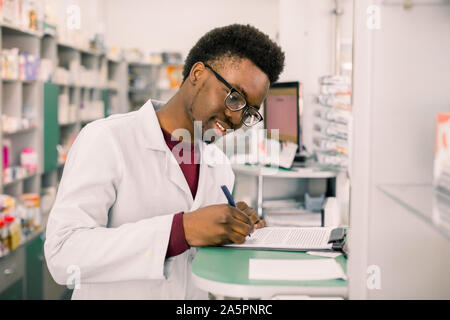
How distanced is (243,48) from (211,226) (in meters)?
0.56

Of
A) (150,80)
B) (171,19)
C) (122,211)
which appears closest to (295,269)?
(122,211)

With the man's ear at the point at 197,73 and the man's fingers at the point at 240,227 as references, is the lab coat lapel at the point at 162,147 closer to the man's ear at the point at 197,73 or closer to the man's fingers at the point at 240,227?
the man's ear at the point at 197,73

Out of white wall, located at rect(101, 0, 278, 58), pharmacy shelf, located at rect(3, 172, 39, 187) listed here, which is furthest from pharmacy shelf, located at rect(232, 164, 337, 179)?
white wall, located at rect(101, 0, 278, 58)

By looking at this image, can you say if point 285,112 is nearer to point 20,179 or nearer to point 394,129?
point 20,179

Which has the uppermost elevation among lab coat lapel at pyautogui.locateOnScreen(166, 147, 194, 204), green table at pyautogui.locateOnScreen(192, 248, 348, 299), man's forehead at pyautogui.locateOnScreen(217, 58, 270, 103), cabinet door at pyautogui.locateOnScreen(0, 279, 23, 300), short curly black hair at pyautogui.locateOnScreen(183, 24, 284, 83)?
short curly black hair at pyautogui.locateOnScreen(183, 24, 284, 83)

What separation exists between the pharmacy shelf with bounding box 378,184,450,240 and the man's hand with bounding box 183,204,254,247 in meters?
0.39

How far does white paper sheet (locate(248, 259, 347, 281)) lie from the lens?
0.97 metres

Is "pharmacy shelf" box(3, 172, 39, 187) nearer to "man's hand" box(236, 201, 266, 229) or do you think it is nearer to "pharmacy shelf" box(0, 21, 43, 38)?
"pharmacy shelf" box(0, 21, 43, 38)

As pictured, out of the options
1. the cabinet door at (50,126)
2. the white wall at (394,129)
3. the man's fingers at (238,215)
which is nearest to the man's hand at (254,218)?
the man's fingers at (238,215)

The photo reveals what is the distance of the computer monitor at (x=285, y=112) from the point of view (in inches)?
118

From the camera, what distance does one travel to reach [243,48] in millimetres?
1395

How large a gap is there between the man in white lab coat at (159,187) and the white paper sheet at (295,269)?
0.13m
